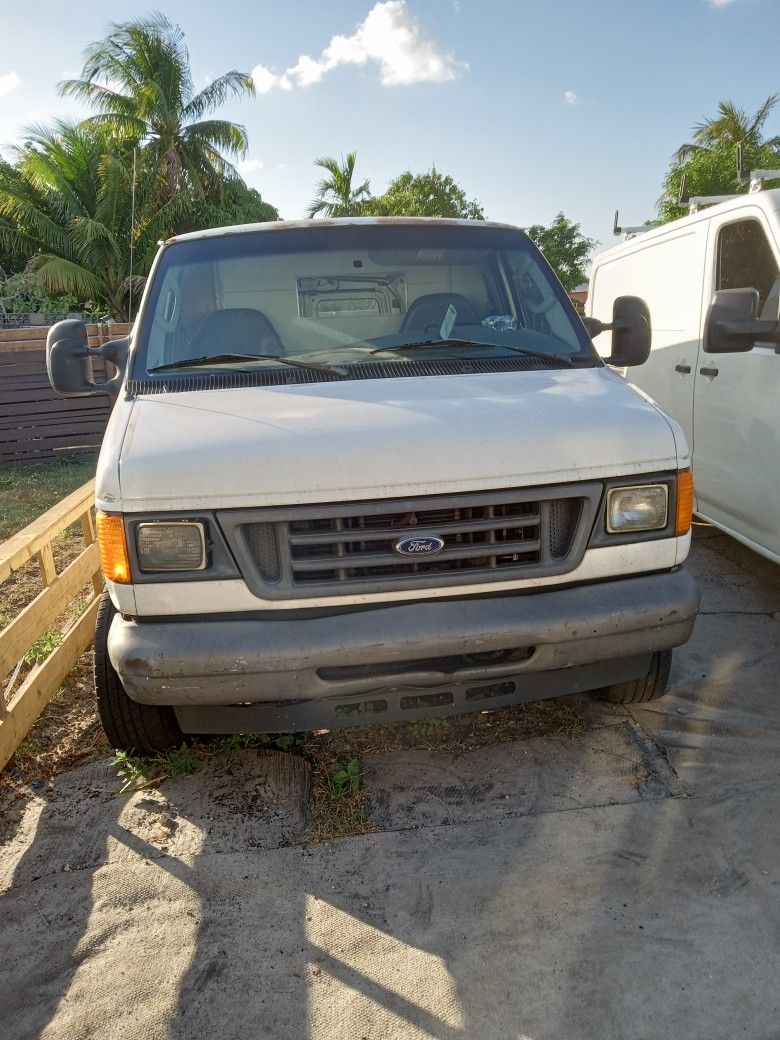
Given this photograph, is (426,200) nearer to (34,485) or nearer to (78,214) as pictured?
(78,214)

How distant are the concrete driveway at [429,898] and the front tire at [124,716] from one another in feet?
0.63

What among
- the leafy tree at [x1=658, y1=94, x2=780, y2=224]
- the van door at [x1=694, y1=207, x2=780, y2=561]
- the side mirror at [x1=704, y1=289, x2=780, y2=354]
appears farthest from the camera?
the leafy tree at [x1=658, y1=94, x2=780, y2=224]

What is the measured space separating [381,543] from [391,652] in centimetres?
36

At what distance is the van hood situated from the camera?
2.62m

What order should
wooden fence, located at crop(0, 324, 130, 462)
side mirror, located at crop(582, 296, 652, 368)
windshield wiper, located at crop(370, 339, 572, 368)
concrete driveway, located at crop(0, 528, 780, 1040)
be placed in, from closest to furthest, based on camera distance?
concrete driveway, located at crop(0, 528, 780, 1040) → windshield wiper, located at crop(370, 339, 572, 368) → side mirror, located at crop(582, 296, 652, 368) → wooden fence, located at crop(0, 324, 130, 462)

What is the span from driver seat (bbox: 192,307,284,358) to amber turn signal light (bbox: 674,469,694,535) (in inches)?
67.1

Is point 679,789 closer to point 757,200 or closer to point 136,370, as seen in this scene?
point 136,370

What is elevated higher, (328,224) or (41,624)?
(328,224)

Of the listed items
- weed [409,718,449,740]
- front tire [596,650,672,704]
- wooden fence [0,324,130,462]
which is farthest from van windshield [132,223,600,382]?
wooden fence [0,324,130,462]

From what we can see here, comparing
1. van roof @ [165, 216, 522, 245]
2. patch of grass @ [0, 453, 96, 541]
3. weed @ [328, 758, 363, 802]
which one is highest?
van roof @ [165, 216, 522, 245]

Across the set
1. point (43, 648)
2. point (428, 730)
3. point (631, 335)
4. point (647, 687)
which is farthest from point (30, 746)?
point (631, 335)

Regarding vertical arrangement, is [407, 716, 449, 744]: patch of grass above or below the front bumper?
below

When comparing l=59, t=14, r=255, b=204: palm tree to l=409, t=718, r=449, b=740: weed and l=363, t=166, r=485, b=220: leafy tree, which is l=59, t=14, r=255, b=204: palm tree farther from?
l=409, t=718, r=449, b=740: weed

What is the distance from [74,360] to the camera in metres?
3.65
